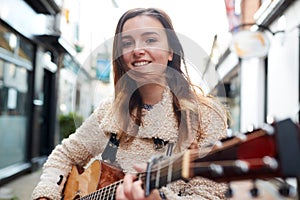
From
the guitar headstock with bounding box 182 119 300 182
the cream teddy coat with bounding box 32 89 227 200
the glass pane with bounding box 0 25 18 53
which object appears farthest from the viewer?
the glass pane with bounding box 0 25 18 53

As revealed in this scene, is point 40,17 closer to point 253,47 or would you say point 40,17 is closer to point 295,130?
point 253,47

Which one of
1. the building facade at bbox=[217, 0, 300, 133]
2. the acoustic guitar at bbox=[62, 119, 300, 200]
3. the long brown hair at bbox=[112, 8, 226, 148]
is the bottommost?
the acoustic guitar at bbox=[62, 119, 300, 200]

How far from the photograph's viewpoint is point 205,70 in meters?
1.20

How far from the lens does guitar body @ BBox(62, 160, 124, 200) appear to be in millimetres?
1289

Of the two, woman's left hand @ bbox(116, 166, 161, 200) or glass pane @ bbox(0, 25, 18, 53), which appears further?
glass pane @ bbox(0, 25, 18, 53)

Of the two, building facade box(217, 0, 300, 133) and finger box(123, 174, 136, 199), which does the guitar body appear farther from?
building facade box(217, 0, 300, 133)

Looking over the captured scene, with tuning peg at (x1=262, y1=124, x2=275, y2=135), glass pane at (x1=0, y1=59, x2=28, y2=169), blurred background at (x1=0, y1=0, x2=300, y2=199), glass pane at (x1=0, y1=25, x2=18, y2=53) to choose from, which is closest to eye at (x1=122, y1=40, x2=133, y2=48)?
tuning peg at (x1=262, y1=124, x2=275, y2=135)

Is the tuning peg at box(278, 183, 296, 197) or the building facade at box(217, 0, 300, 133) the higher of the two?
the building facade at box(217, 0, 300, 133)

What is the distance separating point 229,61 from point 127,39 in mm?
11591

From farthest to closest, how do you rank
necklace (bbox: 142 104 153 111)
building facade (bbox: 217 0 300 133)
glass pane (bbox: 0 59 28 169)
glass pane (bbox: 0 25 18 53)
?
glass pane (bbox: 0 59 28 169) → building facade (bbox: 217 0 300 133) → glass pane (bbox: 0 25 18 53) → necklace (bbox: 142 104 153 111)

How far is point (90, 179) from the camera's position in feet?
4.55

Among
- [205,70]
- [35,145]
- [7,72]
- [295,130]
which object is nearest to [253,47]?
[7,72]

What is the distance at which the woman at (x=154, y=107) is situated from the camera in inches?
46.3

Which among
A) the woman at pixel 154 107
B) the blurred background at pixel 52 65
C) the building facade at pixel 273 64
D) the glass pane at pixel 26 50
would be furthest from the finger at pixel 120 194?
the glass pane at pixel 26 50
